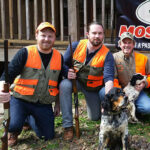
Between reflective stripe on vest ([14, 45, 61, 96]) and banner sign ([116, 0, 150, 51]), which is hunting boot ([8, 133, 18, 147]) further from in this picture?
banner sign ([116, 0, 150, 51])

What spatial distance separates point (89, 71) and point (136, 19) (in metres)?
2.27

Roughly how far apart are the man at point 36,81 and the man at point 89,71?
0.75ft

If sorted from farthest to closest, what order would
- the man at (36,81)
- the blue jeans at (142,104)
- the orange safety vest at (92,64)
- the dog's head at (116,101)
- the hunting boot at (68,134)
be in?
1. the blue jeans at (142,104)
2. the orange safety vest at (92,64)
3. the hunting boot at (68,134)
4. the man at (36,81)
5. the dog's head at (116,101)

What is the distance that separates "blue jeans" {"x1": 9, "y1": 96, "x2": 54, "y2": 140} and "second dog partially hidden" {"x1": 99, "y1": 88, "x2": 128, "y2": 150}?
103 cm

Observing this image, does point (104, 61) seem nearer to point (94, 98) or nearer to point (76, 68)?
point (76, 68)

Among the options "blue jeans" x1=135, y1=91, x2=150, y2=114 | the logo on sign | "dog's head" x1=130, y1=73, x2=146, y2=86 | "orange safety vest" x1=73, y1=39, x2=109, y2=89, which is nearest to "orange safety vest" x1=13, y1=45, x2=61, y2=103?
"orange safety vest" x1=73, y1=39, x2=109, y2=89

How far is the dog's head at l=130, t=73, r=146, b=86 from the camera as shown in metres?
4.00

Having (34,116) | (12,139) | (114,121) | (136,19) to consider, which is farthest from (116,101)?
(136,19)

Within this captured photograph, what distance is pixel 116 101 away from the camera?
2715 millimetres

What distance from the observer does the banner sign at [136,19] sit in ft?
17.6

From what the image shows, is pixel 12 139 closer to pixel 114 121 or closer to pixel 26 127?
pixel 26 127

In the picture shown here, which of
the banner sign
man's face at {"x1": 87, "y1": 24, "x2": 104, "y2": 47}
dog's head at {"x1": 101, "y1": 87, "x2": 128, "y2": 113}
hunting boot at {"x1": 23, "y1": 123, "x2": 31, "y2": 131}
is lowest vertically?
hunting boot at {"x1": 23, "y1": 123, "x2": 31, "y2": 131}

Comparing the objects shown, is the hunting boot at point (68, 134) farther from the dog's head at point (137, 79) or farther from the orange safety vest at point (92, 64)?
the dog's head at point (137, 79)

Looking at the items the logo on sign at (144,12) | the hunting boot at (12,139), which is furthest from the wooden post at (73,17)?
the hunting boot at (12,139)
